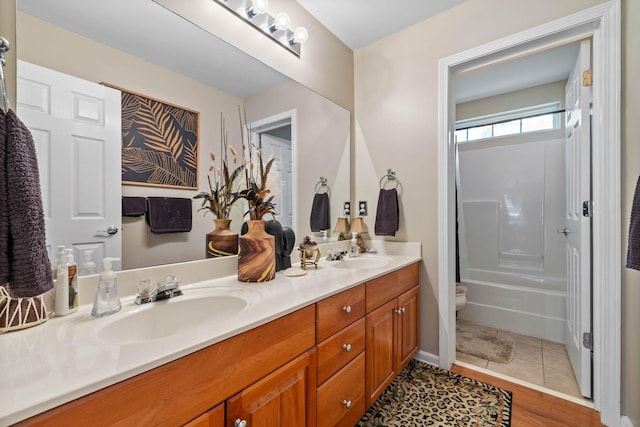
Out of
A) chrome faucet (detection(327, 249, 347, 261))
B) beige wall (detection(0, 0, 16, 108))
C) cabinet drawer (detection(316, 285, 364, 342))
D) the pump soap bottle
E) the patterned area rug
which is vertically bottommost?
the patterned area rug

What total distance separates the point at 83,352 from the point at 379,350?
1275mm

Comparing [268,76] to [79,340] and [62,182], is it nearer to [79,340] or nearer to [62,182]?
[62,182]

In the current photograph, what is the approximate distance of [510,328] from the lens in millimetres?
2512

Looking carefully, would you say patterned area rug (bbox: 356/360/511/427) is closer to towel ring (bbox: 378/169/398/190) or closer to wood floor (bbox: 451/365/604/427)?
wood floor (bbox: 451/365/604/427)

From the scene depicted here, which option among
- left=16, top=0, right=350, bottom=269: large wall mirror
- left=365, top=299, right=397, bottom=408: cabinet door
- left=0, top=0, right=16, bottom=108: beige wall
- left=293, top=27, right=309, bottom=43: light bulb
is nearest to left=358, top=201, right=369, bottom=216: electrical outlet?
left=16, top=0, right=350, bottom=269: large wall mirror

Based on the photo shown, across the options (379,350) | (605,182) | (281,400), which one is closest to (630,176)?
(605,182)

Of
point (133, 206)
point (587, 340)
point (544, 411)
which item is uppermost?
point (133, 206)

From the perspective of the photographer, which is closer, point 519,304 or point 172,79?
point 172,79

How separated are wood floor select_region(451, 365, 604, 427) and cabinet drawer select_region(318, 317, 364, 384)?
909 millimetres

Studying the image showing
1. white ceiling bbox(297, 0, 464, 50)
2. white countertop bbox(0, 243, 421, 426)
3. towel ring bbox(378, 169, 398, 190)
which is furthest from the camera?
towel ring bbox(378, 169, 398, 190)

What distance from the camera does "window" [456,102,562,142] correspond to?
2.79 metres

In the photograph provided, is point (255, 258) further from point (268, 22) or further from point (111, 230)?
point (268, 22)

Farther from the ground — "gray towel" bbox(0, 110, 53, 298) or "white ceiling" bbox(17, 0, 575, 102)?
"white ceiling" bbox(17, 0, 575, 102)

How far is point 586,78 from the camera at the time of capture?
1.51 meters
